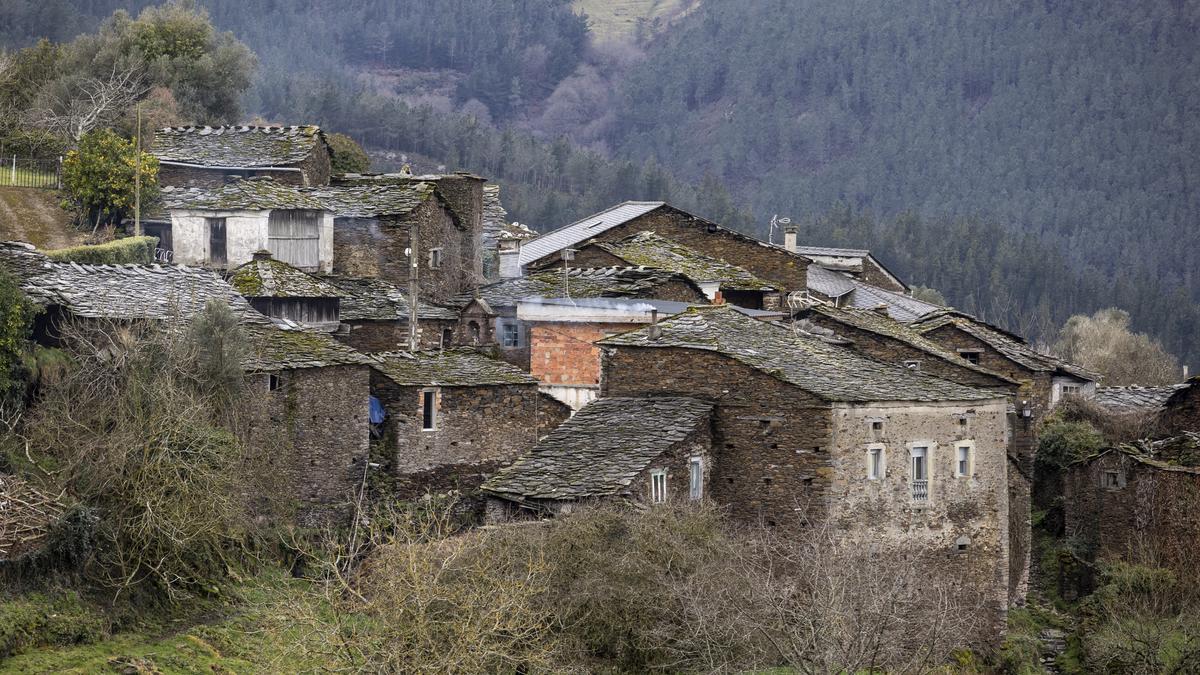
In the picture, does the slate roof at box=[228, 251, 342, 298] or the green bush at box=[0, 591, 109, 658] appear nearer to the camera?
the green bush at box=[0, 591, 109, 658]

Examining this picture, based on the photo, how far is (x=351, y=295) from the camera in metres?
45.0

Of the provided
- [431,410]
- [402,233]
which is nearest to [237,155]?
[402,233]

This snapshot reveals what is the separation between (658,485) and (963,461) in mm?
6520

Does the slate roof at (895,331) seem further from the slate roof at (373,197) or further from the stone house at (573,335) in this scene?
the slate roof at (373,197)

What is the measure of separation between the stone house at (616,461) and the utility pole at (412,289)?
6415mm

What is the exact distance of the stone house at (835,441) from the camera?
35.8m

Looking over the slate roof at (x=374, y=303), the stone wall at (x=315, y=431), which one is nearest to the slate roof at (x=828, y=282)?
the slate roof at (x=374, y=303)

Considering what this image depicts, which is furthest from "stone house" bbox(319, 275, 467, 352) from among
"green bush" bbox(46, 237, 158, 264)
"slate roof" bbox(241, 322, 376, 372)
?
"slate roof" bbox(241, 322, 376, 372)

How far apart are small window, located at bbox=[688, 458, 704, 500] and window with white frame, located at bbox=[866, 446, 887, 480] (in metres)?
2.95

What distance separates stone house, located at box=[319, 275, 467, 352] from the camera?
44.0 m

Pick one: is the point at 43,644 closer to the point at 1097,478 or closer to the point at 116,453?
the point at 116,453

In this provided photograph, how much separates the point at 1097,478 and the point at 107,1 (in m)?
106

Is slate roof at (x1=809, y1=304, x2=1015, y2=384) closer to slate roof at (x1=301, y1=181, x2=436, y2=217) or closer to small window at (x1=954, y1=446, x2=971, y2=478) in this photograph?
slate roof at (x1=301, y1=181, x2=436, y2=217)

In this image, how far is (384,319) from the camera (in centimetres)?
4438
